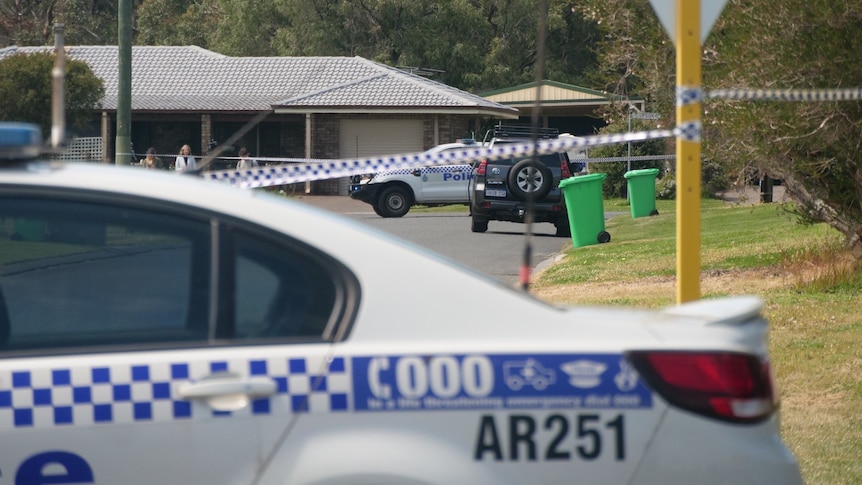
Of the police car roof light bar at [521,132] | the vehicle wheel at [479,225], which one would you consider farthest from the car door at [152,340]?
the police car roof light bar at [521,132]

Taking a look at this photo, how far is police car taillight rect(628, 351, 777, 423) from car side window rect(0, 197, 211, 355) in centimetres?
123

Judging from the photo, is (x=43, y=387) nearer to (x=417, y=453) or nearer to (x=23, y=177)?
(x=23, y=177)

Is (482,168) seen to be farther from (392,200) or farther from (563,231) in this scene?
(392,200)

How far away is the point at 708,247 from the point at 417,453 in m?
13.8

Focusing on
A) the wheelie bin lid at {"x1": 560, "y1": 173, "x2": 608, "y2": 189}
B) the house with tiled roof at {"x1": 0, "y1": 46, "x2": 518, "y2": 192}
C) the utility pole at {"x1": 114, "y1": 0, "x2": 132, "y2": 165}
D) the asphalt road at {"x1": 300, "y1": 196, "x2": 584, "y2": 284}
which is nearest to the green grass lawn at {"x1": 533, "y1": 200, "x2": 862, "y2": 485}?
the asphalt road at {"x1": 300, "y1": 196, "x2": 584, "y2": 284}

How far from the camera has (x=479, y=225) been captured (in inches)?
859

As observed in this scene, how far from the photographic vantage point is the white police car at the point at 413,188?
26578mm

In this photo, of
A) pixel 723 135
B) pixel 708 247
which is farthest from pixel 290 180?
pixel 708 247

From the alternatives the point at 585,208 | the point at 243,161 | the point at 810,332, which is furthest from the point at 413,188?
the point at 810,332

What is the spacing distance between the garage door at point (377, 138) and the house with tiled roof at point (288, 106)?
0.03m

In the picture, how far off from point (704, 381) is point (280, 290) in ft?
3.86

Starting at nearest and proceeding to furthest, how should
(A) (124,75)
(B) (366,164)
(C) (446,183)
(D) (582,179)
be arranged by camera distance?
(B) (366,164) < (A) (124,75) < (D) (582,179) < (C) (446,183)

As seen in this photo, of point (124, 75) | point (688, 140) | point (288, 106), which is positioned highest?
point (288, 106)

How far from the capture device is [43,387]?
3027mm
